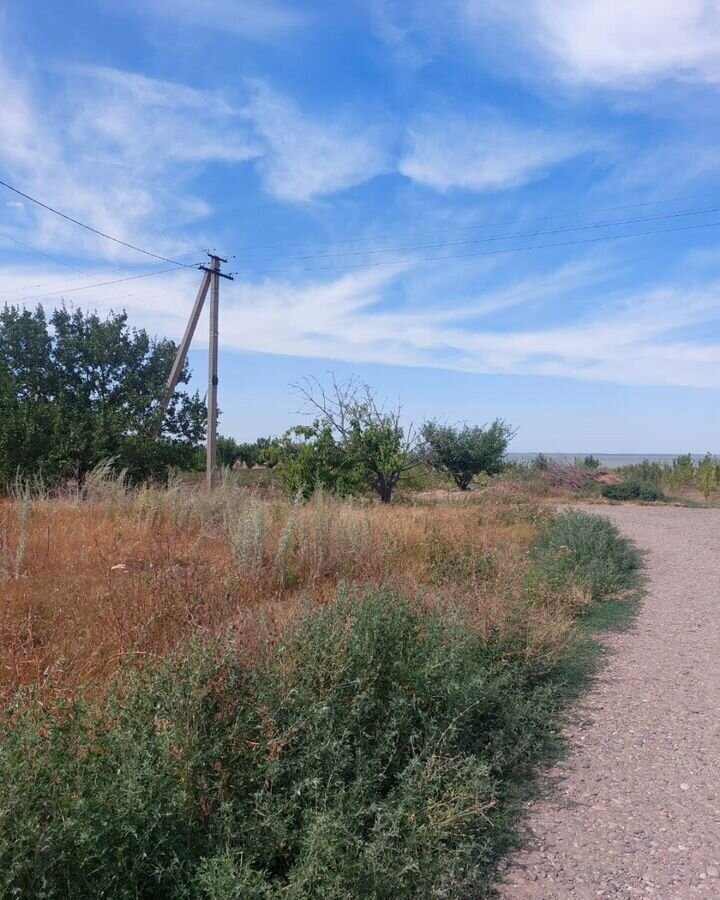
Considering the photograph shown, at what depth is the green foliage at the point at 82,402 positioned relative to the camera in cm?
1568

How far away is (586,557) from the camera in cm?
916

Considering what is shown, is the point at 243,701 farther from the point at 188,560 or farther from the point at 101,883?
the point at 188,560

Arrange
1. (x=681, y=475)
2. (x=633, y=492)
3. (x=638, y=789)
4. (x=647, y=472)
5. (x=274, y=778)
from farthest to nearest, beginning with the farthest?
(x=647, y=472), (x=681, y=475), (x=633, y=492), (x=638, y=789), (x=274, y=778)

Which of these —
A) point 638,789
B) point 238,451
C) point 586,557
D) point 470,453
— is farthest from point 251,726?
point 238,451

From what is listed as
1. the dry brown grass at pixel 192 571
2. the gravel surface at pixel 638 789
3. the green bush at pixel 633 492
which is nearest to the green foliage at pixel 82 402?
the dry brown grass at pixel 192 571

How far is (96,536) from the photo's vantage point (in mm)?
6527

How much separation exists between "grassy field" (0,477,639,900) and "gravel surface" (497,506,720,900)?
7.4 inches

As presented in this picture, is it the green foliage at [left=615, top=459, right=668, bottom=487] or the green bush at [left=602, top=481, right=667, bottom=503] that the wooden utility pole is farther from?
the green foliage at [left=615, top=459, right=668, bottom=487]

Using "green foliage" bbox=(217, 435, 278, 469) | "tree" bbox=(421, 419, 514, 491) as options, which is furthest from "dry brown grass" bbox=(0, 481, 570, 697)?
"green foliage" bbox=(217, 435, 278, 469)

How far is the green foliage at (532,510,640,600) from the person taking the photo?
26.3 ft

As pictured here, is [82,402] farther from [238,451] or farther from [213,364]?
[238,451]

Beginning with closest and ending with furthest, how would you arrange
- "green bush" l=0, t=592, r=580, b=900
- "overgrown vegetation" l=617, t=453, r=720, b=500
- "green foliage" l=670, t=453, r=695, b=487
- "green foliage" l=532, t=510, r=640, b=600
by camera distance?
"green bush" l=0, t=592, r=580, b=900
"green foliage" l=532, t=510, r=640, b=600
"overgrown vegetation" l=617, t=453, r=720, b=500
"green foliage" l=670, t=453, r=695, b=487

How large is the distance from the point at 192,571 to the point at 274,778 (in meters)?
2.62

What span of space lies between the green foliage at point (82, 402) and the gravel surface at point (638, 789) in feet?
40.6
